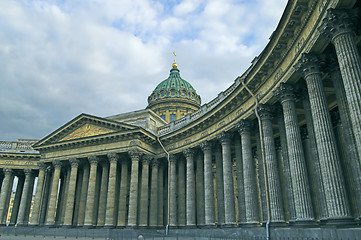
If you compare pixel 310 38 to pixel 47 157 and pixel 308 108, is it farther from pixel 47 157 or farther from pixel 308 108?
pixel 47 157

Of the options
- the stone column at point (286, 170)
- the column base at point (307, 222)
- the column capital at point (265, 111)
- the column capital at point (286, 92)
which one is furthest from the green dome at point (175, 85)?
the column base at point (307, 222)

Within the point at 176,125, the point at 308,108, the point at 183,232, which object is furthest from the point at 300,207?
the point at 176,125

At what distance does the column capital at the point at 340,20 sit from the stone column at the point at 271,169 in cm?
809

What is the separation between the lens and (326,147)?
12.9m

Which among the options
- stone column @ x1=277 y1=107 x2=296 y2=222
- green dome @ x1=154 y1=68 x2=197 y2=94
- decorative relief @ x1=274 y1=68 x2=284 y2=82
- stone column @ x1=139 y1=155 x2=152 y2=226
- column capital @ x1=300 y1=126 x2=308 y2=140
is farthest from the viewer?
green dome @ x1=154 y1=68 x2=197 y2=94

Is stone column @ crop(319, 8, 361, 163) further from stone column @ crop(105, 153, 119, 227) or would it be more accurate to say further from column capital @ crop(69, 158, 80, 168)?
column capital @ crop(69, 158, 80, 168)

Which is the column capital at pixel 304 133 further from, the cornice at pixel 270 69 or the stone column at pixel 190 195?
the stone column at pixel 190 195

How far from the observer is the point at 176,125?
111 ft

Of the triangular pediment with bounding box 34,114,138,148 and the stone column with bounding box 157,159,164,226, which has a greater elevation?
the triangular pediment with bounding box 34,114,138,148

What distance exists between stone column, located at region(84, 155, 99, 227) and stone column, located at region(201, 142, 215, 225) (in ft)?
44.7

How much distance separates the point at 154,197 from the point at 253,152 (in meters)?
11.8

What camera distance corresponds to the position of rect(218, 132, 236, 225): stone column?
23.3 m

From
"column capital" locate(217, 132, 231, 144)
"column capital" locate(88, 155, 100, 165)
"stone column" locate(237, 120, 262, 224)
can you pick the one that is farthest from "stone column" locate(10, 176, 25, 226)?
"stone column" locate(237, 120, 262, 224)

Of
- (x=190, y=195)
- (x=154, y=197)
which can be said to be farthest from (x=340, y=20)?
(x=154, y=197)
